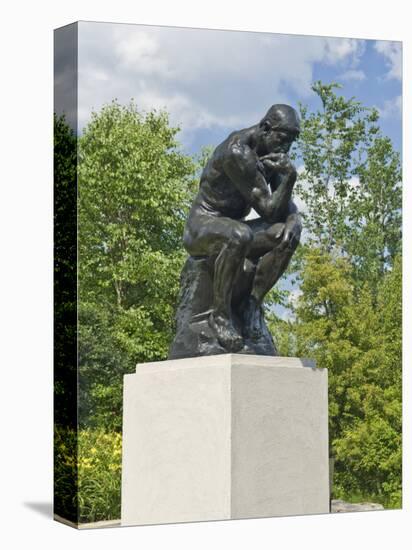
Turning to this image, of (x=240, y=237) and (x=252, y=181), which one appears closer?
(x=240, y=237)

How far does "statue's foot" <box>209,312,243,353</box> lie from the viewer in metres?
11.5

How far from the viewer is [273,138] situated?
1162 cm

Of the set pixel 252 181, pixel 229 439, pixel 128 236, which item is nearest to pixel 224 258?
pixel 252 181

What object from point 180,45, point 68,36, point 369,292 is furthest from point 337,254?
point 68,36

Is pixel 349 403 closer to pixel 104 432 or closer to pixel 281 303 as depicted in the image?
pixel 281 303

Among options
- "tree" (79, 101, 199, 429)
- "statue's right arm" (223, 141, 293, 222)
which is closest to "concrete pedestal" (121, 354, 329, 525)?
"statue's right arm" (223, 141, 293, 222)

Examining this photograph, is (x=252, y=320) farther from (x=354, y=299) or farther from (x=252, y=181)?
(x=354, y=299)

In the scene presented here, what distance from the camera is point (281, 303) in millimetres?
22188

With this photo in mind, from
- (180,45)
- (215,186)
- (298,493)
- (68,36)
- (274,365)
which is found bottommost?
(298,493)

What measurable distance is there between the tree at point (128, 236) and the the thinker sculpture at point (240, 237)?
Result: 8.60 metres

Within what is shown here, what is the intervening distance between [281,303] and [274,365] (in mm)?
10971

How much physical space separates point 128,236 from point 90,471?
4.92 m

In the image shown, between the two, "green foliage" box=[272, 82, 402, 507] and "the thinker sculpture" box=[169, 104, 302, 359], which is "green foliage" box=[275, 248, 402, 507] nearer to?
"green foliage" box=[272, 82, 402, 507]

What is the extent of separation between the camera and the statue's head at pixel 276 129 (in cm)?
1161
